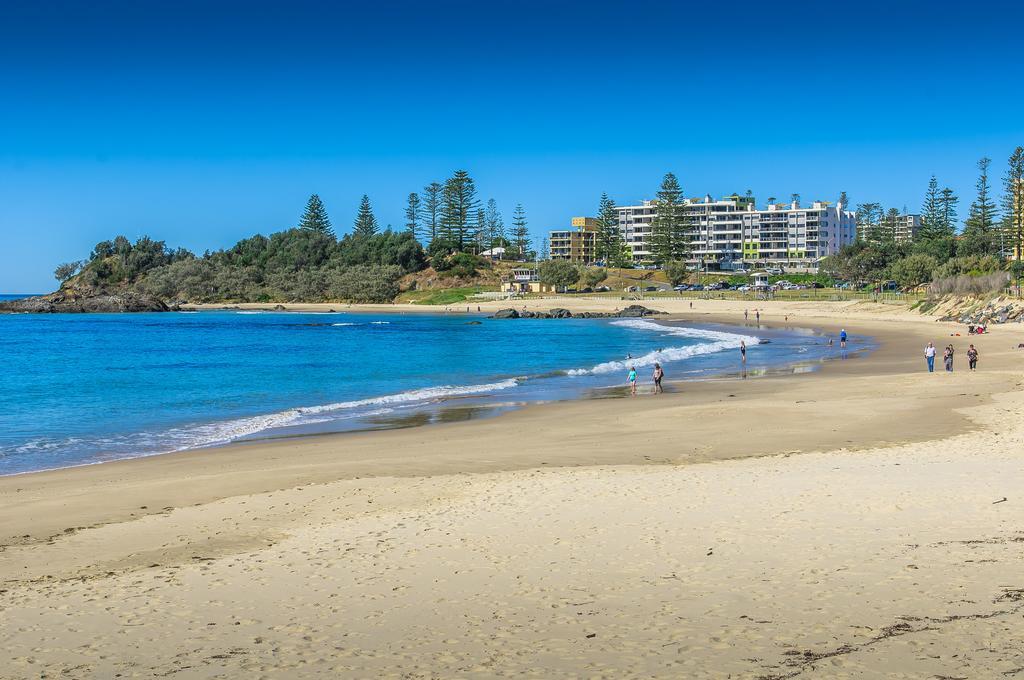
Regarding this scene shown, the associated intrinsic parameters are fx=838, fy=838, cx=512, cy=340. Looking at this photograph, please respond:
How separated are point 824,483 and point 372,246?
146m

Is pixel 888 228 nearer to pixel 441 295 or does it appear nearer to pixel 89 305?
pixel 441 295

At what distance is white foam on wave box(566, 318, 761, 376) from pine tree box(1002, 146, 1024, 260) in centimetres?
5018

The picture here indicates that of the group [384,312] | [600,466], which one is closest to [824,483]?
[600,466]

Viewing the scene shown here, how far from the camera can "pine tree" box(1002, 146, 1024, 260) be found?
9362 cm

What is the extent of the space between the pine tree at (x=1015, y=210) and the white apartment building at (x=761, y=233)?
54.4 m

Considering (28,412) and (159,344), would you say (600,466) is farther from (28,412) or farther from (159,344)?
(159,344)

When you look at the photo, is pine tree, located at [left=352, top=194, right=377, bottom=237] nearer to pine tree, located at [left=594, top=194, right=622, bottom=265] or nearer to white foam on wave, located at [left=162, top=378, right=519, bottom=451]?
pine tree, located at [left=594, top=194, right=622, bottom=265]

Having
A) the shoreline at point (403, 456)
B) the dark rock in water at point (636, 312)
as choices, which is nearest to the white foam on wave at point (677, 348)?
the shoreline at point (403, 456)

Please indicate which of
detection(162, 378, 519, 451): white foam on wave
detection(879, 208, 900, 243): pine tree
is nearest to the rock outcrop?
detection(879, 208, 900, 243): pine tree

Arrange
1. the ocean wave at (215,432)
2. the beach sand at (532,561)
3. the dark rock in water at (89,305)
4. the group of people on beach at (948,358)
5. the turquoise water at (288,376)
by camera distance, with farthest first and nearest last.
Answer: the dark rock in water at (89,305)
the group of people on beach at (948,358)
the turquoise water at (288,376)
the ocean wave at (215,432)
the beach sand at (532,561)

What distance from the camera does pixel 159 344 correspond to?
191ft

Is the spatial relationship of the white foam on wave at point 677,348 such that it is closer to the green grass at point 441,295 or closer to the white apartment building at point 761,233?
the green grass at point 441,295

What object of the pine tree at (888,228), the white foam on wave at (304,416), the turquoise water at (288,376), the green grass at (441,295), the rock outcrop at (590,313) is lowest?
the white foam on wave at (304,416)

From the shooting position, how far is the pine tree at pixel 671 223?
141250 mm
